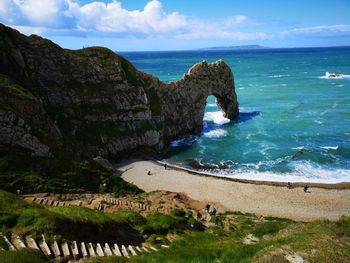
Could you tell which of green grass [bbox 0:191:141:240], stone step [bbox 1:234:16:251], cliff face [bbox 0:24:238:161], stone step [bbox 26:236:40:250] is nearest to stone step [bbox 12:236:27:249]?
stone step [bbox 1:234:16:251]

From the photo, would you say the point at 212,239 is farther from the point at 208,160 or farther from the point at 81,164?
the point at 208,160

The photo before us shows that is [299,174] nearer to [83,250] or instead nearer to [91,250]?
[91,250]

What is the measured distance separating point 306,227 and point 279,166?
132ft

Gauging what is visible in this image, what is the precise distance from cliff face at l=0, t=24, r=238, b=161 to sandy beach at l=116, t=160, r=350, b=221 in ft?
28.9

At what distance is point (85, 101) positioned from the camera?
63.4 m

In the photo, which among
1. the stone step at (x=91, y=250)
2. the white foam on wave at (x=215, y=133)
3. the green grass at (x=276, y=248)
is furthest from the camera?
the white foam on wave at (x=215, y=133)

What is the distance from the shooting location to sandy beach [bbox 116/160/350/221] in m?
46.0

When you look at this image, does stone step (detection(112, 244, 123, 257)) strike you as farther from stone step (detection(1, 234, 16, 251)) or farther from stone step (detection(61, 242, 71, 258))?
stone step (detection(1, 234, 16, 251))

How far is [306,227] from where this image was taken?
880 inches

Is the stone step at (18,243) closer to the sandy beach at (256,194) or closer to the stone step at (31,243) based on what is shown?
the stone step at (31,243)

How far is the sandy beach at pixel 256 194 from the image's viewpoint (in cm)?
4597

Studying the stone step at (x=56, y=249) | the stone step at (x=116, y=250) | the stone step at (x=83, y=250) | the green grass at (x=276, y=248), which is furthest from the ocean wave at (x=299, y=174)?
the stone step at (x=56, y=249)

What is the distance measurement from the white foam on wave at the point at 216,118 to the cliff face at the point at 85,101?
44.0ft

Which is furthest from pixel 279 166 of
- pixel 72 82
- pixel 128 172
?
pixel 72 82
